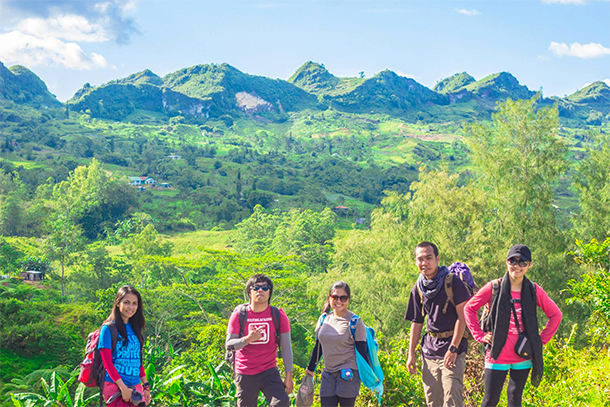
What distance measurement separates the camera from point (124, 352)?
323cm

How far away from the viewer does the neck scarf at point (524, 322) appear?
10.5ft

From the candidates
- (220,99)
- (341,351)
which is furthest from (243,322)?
(220,99)

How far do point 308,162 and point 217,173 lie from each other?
28085 millimetres

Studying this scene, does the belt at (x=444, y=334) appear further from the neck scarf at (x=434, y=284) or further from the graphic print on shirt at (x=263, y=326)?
the graphic print on shirt at (x=263, y=326)

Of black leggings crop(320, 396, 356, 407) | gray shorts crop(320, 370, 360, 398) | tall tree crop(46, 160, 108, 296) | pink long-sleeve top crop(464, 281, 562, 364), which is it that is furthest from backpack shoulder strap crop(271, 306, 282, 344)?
tall tree crop(46, 160, 108, 296)

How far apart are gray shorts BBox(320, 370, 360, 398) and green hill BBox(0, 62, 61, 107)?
138m

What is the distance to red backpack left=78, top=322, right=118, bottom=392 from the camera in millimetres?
3133

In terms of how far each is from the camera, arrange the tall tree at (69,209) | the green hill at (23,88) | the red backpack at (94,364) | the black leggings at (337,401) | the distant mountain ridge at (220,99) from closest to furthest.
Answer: the red backpack at (94,364), the black leggings at (337,401), the tall tree at (69,209), the green hill at (23,88), the distant mountain ridge at (220,99)

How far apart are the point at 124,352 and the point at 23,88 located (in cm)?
15455

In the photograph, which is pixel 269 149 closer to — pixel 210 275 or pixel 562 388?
pixel 210 275

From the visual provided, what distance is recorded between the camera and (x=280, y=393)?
11.3ft

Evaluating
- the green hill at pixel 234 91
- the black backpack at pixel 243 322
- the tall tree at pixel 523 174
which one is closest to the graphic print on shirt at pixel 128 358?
the black backpack at pixel 243 322

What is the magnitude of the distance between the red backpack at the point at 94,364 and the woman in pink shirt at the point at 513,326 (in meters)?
2.36

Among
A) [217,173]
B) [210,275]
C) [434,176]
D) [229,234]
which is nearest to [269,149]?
[217,173]
